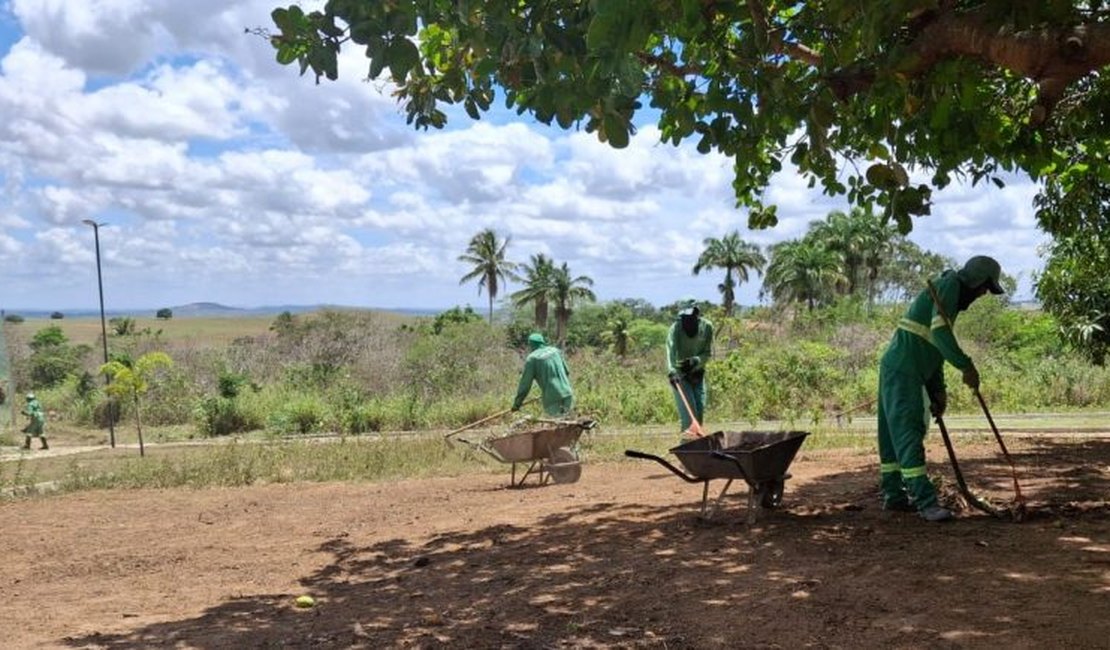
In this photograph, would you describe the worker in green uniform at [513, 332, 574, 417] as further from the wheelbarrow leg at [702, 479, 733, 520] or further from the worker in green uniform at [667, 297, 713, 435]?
the wheelbarrow leg at [702, 479, 733, 520]

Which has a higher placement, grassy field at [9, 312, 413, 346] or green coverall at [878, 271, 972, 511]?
grassy field at [9, 312, 413, 346]

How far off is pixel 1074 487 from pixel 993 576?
10.8 feet

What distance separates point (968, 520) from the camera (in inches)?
251

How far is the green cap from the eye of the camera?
6211mm

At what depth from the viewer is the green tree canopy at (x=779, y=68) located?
3879 mm

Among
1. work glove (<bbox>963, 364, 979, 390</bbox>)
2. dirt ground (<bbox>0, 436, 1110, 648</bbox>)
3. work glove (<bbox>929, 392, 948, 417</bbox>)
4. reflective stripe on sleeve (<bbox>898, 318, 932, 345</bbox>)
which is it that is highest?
reflective stripe on sleeve (<bbox>898, 318, 932, 345</bbox>)

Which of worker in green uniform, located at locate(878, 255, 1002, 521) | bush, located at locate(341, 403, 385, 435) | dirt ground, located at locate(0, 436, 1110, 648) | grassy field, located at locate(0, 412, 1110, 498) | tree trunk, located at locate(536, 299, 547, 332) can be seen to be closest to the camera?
dirt ground, located at locate(0, 436, 1110, 648)

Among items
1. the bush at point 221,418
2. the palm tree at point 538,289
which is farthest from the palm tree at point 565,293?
the bush at point 221,418

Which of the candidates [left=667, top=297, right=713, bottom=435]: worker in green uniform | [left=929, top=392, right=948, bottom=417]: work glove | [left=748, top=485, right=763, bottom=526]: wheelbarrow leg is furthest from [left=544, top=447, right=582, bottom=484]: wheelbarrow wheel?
[left=929, top=392, right=948, bottom=417]: work glove

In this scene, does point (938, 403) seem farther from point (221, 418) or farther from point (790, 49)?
point (221, 418)

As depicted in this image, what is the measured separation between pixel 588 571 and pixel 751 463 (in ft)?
4.37

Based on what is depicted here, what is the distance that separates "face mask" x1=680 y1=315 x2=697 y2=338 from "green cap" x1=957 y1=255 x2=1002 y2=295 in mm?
3657

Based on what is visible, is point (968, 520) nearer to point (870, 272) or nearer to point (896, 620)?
point (896, 620)

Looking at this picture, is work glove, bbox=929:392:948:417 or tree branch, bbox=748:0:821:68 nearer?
tree branch, bbox=748:0:821:68
